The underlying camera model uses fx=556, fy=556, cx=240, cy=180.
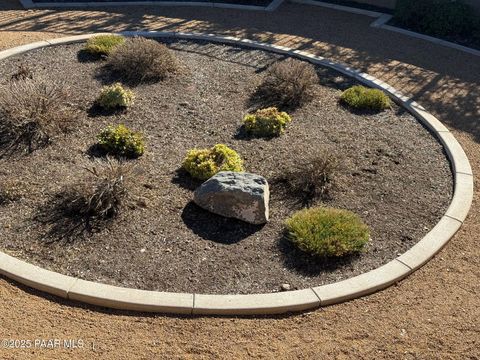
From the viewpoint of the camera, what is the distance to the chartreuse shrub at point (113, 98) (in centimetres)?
852

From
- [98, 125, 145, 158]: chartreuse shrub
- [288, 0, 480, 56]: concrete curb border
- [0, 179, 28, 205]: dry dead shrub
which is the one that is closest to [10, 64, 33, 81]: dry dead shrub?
[98, 125, 145, 158]: chartreuse shrub

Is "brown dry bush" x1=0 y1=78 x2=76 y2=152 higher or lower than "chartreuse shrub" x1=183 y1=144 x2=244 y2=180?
higher

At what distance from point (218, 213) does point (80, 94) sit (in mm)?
3863

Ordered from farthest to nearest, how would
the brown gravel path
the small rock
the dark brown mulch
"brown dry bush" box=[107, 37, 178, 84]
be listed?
1. "brown dry bush" box=[107, 37, 178, 84]
2. the dark brown mulch
3. the small rock
4. the brown gravel path

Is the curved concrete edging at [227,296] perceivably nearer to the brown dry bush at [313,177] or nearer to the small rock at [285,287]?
the small rock at [285,287]

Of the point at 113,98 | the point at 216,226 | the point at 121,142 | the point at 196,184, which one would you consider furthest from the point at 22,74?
the point at 216,226

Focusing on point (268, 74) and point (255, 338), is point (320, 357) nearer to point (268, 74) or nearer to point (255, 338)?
point (255, 338)

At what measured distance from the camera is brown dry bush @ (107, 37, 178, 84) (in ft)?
31.5

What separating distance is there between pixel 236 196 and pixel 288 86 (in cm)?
346

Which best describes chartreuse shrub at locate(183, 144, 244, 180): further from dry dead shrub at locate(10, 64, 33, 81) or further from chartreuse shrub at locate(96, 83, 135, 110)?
dry dead shrub at locate(10, 64, 33, 81)

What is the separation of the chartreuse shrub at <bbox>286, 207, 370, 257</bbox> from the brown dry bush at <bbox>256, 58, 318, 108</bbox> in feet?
10.3

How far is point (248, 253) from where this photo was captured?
603 cm

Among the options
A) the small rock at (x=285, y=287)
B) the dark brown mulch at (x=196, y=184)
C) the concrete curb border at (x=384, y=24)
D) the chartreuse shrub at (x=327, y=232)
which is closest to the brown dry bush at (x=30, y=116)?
the dark brown mulch at (x=196, y=184)

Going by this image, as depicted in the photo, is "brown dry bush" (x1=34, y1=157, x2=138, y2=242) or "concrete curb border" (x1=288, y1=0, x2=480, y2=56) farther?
"concrete curb border" (x1=288, y1=0, x2=480, y2=56)
